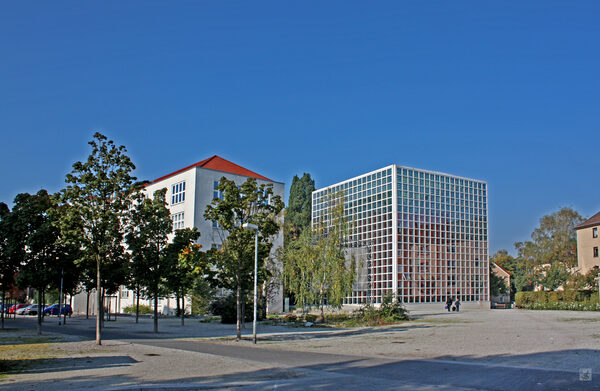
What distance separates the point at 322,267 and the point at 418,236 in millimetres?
19767

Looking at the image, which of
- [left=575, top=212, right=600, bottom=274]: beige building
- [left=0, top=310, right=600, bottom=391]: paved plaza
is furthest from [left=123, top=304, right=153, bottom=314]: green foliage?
[left=575, top=212, right=600, bottom=274]: beige building

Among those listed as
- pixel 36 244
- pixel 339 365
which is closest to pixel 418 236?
pixel 36 244

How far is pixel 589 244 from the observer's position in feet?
228

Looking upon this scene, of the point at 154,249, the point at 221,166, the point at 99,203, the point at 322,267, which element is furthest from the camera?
the point at 221,166

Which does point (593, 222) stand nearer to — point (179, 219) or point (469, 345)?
point (179, 219)

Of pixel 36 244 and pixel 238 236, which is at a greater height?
pixel 238 236

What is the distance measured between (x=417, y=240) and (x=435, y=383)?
43120mm

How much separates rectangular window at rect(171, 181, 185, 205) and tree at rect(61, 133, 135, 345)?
3503cm

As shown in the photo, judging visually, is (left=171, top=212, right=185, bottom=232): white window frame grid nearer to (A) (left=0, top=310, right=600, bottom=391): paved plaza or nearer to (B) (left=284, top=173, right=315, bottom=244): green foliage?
(B) (left=284, top=173, right=315, bottom=244): green foliage

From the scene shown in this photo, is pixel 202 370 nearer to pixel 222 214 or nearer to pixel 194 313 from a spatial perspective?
pixel 222 214

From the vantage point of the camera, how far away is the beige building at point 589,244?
68113 mm

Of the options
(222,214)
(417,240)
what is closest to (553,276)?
(417,240)

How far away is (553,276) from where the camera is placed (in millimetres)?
66688

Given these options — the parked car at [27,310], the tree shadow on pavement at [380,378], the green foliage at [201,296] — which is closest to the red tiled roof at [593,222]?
the green foliage at [201,296]
